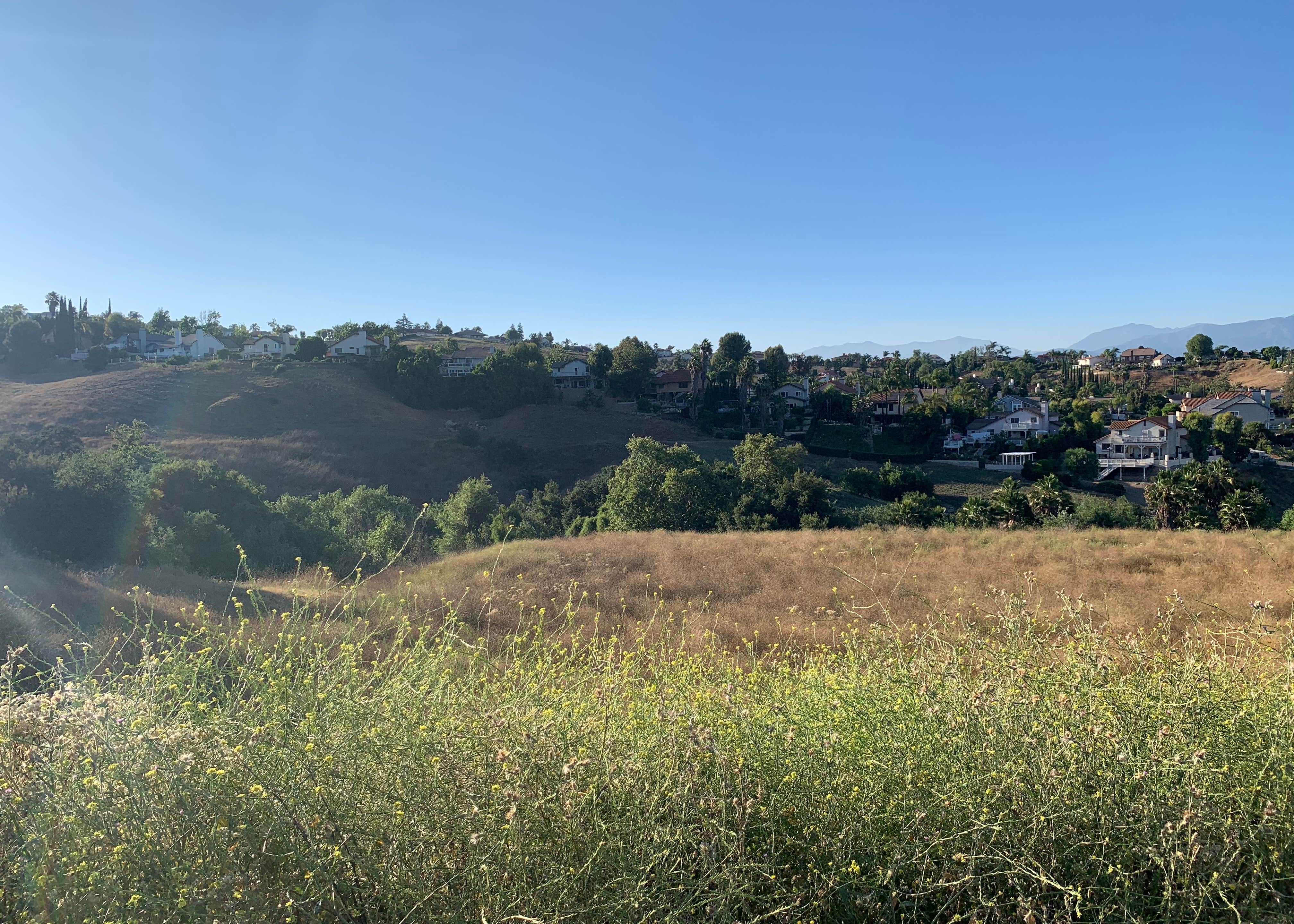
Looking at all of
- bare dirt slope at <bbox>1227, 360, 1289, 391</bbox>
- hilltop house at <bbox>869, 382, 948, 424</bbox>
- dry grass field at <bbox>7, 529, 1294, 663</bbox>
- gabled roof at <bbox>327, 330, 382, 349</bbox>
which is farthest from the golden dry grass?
bare dirt slope at <bbox>1227, 360, 1289, 391</bbox>

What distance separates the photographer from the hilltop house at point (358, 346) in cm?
6134

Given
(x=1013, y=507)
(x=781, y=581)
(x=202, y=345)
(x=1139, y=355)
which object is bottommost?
(x=1013, y=507)

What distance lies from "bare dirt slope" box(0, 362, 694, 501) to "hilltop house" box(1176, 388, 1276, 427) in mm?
35938

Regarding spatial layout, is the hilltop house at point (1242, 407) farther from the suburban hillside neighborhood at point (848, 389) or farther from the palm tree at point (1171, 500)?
the palm tree at point (1171, 500)

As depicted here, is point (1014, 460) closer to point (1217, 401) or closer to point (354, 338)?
point (1217, 401)

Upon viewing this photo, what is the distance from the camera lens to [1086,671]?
9.34 feet

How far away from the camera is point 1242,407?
1845 inches

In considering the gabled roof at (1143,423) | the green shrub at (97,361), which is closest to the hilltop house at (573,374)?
the green shrub at (97,361)

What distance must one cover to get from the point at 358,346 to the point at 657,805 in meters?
67.8

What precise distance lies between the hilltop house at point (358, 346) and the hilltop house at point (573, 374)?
1488cm

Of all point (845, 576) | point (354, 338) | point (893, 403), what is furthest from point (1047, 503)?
point (354, 338)

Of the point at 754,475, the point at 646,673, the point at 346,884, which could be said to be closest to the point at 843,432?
the point at 754,475

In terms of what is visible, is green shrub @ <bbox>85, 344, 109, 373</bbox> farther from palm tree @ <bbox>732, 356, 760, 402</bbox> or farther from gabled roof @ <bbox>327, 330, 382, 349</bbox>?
palm tree @ <bbox>732, 356, 760, 402</bbox>

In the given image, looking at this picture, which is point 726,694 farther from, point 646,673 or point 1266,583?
point 1266,583
